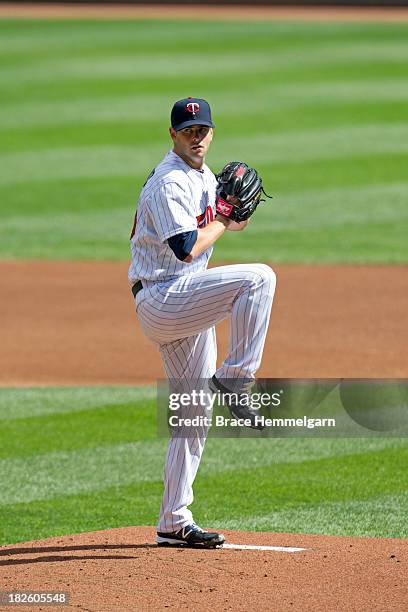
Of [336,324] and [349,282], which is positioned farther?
[349,282]

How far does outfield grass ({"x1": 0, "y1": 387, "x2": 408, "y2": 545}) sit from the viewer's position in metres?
7.08

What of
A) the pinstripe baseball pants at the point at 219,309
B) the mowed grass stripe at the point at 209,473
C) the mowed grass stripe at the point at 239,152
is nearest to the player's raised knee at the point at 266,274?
the pinstripe baseball pants at the point at 219,309

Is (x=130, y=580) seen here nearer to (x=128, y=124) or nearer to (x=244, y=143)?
(x=244, y=143)

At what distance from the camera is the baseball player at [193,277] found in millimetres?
5523

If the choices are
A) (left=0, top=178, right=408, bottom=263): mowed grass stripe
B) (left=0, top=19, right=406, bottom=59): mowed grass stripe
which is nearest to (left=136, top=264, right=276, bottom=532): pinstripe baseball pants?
(left=0, top=178, right=408, bottom=263): mowed grass stripe

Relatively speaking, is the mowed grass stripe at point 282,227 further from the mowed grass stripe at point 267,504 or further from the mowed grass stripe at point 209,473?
the mowed grass stripe at point 267,504

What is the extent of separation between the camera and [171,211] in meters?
5.53

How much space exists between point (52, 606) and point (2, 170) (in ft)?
49.0

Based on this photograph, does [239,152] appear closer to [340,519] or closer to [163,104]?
[163,104]

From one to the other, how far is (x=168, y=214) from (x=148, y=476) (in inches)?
114

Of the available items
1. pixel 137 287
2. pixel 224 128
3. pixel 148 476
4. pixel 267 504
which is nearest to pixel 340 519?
pixel 267 504

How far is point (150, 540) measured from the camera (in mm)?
6324

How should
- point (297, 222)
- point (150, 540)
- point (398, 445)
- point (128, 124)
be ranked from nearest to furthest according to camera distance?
point (150, 540) → point (398, 445) → point (297, 222) → point (128, 124)

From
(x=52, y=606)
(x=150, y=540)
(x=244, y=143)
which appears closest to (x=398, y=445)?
(x=150, y=540)
